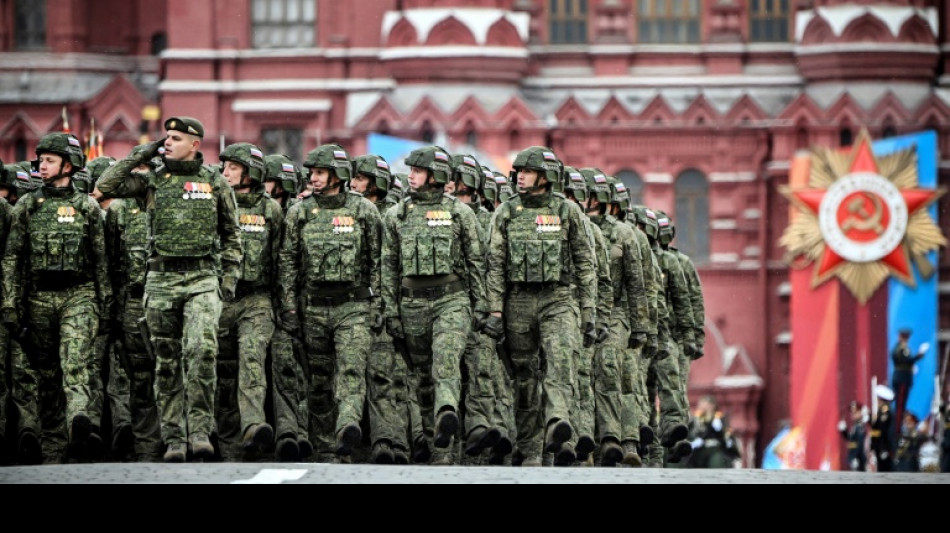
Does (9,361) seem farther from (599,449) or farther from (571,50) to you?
(571,50)

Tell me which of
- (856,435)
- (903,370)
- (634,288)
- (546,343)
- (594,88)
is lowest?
(856,435)

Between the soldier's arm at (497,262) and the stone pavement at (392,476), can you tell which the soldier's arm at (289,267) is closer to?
the soldier's arm at (497,262)

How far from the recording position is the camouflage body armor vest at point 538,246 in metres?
20.0

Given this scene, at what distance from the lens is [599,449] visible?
2189cm

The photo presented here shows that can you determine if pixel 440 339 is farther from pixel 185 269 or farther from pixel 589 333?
pixel 185 269

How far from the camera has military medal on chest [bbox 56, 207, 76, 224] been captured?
64.7 feet

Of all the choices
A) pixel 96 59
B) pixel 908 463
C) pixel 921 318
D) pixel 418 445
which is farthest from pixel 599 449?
pixel 96 59

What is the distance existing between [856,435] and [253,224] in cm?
2100

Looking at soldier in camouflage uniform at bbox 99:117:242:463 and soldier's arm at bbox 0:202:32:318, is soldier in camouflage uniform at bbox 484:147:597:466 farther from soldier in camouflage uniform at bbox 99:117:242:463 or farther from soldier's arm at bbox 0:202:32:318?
soldier's arm at bbox 0:202:32:318

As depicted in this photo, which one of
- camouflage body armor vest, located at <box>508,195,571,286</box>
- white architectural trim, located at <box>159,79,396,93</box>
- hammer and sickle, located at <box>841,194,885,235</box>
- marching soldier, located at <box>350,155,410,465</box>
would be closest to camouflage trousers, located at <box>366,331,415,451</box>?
marching soldier, located at <box>350,155,410,465</box>

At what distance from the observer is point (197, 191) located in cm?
1886

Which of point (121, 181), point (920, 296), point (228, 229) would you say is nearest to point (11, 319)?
point (121, 181)

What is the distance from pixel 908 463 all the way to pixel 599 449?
15396mm

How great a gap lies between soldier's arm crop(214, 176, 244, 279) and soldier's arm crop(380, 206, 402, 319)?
1258 millimetres
